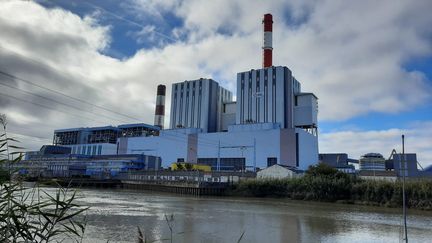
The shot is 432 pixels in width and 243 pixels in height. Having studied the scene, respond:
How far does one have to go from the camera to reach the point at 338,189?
3856 centimetres

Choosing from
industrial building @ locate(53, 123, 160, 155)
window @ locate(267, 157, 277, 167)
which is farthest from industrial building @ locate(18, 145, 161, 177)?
window @ locate(267, 157, 277, 167)

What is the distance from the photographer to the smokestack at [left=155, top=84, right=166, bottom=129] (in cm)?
8794

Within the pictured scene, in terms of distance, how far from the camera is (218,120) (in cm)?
8469

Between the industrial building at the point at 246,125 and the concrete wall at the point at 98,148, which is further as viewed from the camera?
the concrete wall at the point at 98,148

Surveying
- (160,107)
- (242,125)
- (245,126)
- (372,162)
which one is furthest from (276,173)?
(160,107)

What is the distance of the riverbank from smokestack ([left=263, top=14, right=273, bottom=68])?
109ft

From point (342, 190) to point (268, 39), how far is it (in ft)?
128

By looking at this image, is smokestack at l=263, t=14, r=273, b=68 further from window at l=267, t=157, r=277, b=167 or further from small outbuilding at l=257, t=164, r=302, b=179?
small outbuilding at l=257, t=164, r=302, b=179

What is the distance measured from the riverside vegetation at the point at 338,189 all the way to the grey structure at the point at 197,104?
34767 mm

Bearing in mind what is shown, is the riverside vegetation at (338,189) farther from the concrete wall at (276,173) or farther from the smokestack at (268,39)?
the smokestack at (268,39)

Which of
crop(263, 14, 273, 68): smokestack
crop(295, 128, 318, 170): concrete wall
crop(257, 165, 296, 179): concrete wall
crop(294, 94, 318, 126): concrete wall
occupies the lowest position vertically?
crop(257, 165, 296, 179): concrete wall

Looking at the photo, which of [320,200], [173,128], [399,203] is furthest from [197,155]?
[399,203]

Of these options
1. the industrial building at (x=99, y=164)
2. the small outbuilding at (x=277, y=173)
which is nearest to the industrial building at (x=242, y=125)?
the industrial building at (x=99, y=164)

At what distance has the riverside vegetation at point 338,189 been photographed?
33.1 metres
